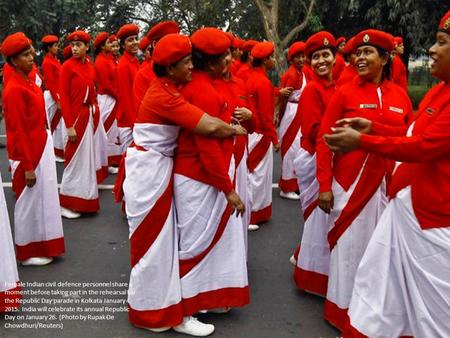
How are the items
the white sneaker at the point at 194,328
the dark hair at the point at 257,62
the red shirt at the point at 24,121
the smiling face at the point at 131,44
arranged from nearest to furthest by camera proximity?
the white sneaker at the point at 194,328 → the red shirt at the point at 24,121 → the dark hair at the point at 257,62 → the smiling face at the point at 131,44

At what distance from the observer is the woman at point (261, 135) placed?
6.23m

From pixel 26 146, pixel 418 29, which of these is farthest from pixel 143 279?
pixel 418 29

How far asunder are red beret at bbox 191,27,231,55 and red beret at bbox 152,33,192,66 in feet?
0.59

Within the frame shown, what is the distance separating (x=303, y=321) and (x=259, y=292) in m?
0.58

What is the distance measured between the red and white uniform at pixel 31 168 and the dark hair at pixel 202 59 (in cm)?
175

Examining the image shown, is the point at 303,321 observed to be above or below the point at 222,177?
below

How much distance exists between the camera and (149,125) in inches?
143

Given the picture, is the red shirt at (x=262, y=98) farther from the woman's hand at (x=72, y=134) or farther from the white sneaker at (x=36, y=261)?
the white sneaker at (x=36, y=261)

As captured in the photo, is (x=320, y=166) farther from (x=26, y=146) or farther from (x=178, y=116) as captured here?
(x=26, y=146)

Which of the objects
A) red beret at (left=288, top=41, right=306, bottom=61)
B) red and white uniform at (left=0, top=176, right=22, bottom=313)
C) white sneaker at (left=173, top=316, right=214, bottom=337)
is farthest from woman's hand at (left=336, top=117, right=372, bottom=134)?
red beret at (left=288, top=41, right=306, bottom=61)

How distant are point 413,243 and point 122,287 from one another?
8.46ft

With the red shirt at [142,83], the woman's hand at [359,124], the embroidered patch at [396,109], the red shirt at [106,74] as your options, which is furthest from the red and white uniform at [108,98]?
the woman's hand at [359,124]

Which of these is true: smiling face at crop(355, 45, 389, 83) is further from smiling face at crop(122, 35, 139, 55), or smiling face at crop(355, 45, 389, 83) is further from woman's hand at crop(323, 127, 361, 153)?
smiling face at crop(122, 35, 139, 55)

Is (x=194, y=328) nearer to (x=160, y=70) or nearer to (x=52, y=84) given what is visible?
(x=160, y=70)
